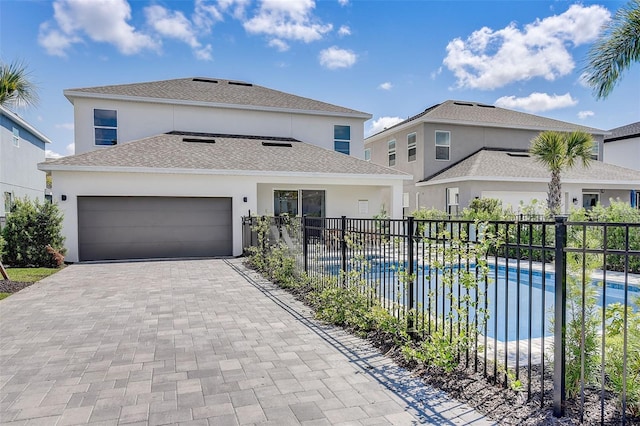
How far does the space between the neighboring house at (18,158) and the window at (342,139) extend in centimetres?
1404

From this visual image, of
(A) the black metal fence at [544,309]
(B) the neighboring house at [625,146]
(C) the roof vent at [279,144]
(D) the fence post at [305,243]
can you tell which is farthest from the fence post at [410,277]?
(B) the neighboring house at [625,146]

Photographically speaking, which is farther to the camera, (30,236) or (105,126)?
(105,126)

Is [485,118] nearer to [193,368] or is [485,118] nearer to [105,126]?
[105,126]

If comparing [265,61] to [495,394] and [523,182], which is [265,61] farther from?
[495,394]

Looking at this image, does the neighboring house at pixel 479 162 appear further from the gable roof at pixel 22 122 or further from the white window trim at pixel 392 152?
the gable roof at pixel 22 122

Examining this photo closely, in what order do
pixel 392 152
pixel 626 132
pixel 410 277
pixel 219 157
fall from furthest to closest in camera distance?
1. pixel 626 132
2. pixel 392 152
3. pixel 219 157
4. pixel 410 277

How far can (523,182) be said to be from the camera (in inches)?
730

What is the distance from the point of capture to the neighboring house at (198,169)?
12.6m

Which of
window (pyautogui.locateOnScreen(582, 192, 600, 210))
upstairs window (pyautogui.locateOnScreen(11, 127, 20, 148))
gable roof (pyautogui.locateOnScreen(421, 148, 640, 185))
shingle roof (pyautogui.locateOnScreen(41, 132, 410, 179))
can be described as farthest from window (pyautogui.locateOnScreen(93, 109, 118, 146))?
window (pyautogui.locateOnScreen(582, 192, 600, 210))

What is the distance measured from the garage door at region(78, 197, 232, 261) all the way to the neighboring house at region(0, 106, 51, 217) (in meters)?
5.56

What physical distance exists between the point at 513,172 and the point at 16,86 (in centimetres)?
1977

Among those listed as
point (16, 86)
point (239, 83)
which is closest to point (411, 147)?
point (239, 83)

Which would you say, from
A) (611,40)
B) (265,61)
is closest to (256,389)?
(611,40)

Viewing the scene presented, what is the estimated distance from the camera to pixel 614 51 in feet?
32.6
